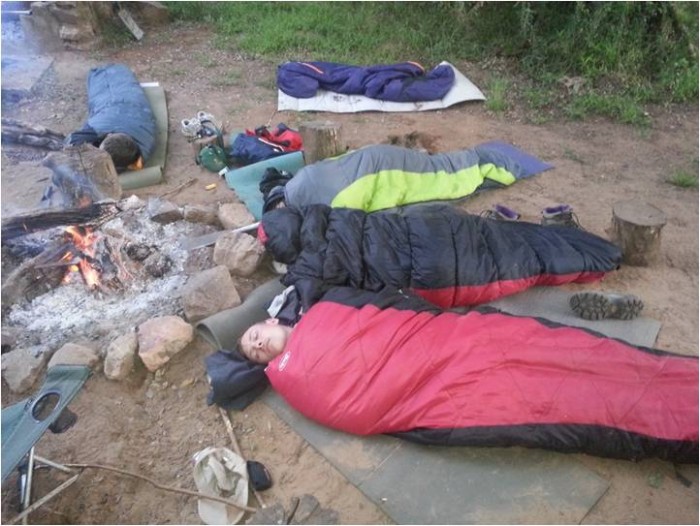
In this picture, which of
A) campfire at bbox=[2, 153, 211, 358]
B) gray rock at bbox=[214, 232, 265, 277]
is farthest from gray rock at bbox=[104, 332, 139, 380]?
gray rock at bbox=[214, 232, 265, 277]

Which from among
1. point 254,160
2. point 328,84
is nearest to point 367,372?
point 254,160

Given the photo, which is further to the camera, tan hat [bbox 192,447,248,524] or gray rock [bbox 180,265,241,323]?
gray rock [bbox 180,265,241,323]

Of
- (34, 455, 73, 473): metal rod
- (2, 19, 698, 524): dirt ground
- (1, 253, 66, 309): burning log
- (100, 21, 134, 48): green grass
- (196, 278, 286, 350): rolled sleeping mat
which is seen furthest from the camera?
(100, 21, 134, 48): green grass

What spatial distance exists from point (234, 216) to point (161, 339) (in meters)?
1.27

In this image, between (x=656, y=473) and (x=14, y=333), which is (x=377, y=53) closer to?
(x=14, y=333)

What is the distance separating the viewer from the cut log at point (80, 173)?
13.3 feet

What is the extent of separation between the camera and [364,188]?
12.7 ft

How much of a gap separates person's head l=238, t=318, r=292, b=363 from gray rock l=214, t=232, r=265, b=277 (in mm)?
672

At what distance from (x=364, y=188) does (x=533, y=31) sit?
12.9 feet

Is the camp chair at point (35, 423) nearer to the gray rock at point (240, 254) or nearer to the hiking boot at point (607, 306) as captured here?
the gray rock at point (240, 254)

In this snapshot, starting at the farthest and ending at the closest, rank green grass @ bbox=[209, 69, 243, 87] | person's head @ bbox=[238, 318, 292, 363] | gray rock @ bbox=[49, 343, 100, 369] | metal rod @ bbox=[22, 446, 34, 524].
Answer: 1. green grass @ bbox=[209, 69, 243, 87]
2. gray rock @ bbox=[49, 343, 100, 369]
3. person's head @ bbox=[238, 318, 292, 363]
4. metal rod @ bbox=[22, 446, 34, 524]

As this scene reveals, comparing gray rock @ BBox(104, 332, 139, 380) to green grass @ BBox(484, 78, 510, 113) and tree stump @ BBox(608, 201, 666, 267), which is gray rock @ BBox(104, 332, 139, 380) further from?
green grass @ BBox(484, 78, 510, 113)

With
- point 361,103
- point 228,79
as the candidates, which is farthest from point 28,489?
point 228,79

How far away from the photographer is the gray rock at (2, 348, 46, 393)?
2.93m
